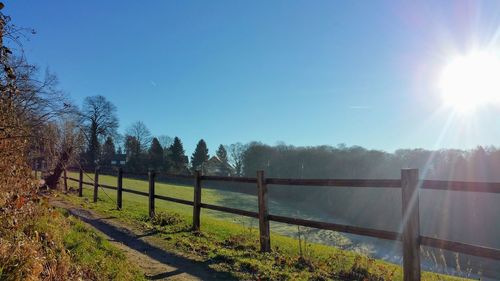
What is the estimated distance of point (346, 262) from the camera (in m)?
6.26

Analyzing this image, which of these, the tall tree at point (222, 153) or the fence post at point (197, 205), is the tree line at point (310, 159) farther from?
the fence post at point (197, 205)

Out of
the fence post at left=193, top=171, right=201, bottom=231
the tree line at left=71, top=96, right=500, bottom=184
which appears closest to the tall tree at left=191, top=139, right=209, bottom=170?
the tree line at left=71, top=96, right=500, bottom=184

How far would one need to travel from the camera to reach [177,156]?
8031 cm

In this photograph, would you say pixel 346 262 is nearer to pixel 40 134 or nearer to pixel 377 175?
pixel 40 134

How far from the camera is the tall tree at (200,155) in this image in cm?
8662

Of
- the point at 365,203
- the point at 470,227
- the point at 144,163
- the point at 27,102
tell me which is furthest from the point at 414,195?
the point at 144,163

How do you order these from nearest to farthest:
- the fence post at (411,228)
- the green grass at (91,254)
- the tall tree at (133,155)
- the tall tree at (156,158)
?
the fence post at (411,228) < the green grass at (91,254) < the tall tree at (133,155) < the tall tree at (156,158)

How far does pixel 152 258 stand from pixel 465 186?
4747mm

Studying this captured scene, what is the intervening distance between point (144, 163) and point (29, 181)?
73718 millimetres

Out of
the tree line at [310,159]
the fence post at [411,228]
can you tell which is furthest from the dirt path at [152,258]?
the tree line at [310,159]

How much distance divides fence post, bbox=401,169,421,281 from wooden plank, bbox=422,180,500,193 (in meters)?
0.17

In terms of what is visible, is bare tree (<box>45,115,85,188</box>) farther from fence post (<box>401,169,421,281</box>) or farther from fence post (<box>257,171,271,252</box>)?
fence post (<box>401,169,421,281</box>)

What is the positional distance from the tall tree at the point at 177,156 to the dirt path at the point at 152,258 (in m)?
70.3

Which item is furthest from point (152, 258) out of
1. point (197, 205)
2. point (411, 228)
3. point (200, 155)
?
point (200, 155)
